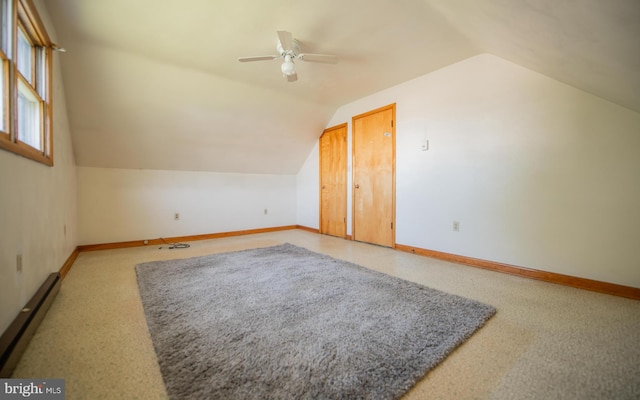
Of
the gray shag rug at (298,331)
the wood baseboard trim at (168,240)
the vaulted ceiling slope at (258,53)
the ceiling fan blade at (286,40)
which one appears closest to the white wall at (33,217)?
the vaulted ceiling slope at (258,53)

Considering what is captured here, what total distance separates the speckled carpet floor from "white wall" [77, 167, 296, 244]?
1.58 metres

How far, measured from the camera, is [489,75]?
2717 millimetres

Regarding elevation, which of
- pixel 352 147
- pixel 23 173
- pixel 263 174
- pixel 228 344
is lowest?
pixel 228 344

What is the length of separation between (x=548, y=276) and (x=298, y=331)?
2.44 meters

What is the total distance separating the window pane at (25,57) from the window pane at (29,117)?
13 centimetres

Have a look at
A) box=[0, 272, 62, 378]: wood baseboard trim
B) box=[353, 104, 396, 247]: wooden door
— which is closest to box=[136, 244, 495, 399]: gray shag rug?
box=[0, 272, 62, 378]: wood baseboard trim

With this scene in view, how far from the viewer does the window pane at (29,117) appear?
1.70 m

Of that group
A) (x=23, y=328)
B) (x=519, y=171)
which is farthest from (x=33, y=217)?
(x=519, y=171)

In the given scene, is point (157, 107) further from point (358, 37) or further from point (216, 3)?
point (358, 37)

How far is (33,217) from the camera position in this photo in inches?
64.8

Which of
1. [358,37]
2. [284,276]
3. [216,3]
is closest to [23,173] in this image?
[216,3]

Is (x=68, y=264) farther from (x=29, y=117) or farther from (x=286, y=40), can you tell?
(x=286, y=40)

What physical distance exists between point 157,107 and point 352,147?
2892 mm

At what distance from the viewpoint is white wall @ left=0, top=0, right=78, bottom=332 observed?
4.15 feet
